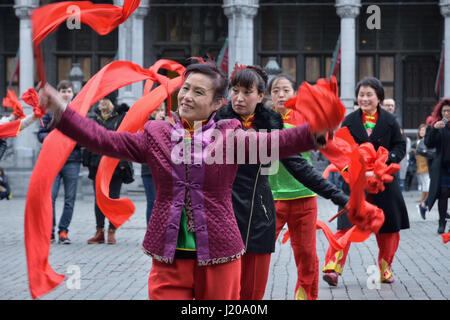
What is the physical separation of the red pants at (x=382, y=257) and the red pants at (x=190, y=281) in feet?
11.1

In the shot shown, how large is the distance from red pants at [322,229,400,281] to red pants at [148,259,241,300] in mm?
3375

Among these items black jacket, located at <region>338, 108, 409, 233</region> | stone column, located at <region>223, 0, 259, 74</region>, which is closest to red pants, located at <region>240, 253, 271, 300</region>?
black jacket, located at <region>338, 108, 409, 233</region>

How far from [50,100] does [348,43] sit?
18154 millimetres

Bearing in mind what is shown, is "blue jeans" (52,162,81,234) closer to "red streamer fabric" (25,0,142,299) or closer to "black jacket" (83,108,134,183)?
"black jacket" (83,108,134,183)

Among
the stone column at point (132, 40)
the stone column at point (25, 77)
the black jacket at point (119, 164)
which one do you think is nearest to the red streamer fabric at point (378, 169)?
the black jacket at point (119, 164)

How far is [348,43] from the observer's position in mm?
20438

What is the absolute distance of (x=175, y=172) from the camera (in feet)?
11.0

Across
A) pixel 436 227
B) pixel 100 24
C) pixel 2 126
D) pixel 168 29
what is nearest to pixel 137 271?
pixel 2 126

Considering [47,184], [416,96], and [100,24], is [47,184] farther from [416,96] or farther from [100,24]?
[416,96]

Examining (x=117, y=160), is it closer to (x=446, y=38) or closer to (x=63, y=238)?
(x=63, y=238)

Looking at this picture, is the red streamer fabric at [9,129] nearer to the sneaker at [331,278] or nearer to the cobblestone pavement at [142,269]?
the cobblestone pavement at [142,269]

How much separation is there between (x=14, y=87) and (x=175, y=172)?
69.9 feet

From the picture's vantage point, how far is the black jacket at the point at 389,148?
6.85 metres

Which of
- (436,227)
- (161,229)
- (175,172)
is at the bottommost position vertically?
(436,227)
